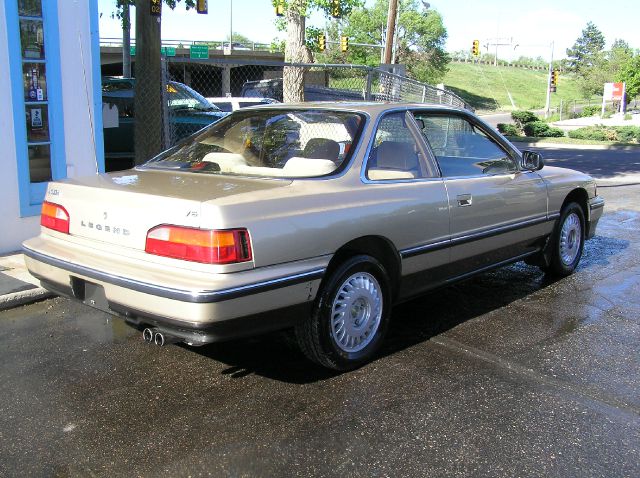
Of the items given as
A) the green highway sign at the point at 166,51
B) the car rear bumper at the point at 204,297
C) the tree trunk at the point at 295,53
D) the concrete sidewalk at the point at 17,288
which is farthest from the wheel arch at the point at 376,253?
the tree trunk at the point at 295,53

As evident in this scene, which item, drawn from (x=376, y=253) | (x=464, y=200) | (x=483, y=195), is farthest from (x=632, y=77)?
(x=376, y=253)

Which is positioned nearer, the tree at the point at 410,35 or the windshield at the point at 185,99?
the windshield at the point at 185,99

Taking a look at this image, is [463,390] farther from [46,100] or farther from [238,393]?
[46,100]

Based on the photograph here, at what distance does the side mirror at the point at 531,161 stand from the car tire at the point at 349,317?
6.30ft

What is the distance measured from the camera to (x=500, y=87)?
93562 mm

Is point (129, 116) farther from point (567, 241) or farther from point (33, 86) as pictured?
point (567, 241)

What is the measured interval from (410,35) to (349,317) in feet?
255

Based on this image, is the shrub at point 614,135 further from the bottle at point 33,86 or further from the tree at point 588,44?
the tree at point 588,44

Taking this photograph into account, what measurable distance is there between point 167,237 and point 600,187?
11.8 metres

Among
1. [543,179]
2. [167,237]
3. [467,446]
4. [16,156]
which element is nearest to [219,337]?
[167,237]

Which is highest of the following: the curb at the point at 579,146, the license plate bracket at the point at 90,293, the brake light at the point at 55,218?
the brake light at the point at 55,218

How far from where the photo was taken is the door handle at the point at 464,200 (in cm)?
445

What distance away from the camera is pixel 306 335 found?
12.0 feet

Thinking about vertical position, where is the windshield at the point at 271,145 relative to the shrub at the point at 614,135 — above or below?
above
